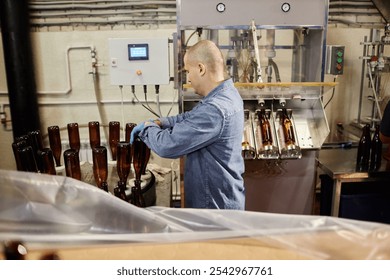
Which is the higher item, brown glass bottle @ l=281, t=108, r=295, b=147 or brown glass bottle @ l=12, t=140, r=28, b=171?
brown glass bottle @ l=12, t=140, r=28, b=171

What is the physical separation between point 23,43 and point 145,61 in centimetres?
118

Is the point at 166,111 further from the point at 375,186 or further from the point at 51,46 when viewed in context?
the point at 375,186

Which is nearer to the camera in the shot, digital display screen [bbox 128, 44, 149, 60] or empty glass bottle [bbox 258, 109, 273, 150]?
empty glass bottle [bbox 258, 109, 273, 150]

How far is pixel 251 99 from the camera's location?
99.0 inches

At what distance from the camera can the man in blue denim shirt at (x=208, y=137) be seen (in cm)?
156

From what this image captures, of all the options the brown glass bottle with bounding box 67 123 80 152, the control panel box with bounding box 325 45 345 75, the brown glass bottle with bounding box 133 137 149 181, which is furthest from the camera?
the control panel box with bounding box 325 45 345 75

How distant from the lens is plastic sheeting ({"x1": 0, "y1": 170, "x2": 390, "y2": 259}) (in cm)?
70

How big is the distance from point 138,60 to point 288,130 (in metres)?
1.13

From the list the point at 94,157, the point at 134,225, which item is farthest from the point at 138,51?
the point at 134,225

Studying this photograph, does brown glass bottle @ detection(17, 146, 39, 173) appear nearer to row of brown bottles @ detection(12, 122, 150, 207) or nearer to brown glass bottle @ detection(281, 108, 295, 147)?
row of brown bottles @ detection(12, 122, 150, 207)

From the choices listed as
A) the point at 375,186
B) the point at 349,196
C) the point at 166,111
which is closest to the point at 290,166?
the point at 349,196

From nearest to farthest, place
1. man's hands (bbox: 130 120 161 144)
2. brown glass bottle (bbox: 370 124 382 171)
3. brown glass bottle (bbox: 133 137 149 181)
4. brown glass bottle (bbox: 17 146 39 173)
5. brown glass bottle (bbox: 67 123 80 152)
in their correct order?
brown glass bottle (bbox: 17 146 39 173), man's hands (bbox: 130 120 161 144), brown glass bottle (bbox: 133 137 149 181), brown glass bottle (bbox: 67 123 80 152), brown glass bottle (bbox: 370 124 382 171)

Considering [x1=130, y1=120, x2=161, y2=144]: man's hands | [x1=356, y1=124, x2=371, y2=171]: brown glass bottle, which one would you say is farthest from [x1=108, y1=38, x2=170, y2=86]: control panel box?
[x1=356, y1=124, x2=371, y2=171]: brown glass bottle

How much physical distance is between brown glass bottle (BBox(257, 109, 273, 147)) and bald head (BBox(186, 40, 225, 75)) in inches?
38.2
